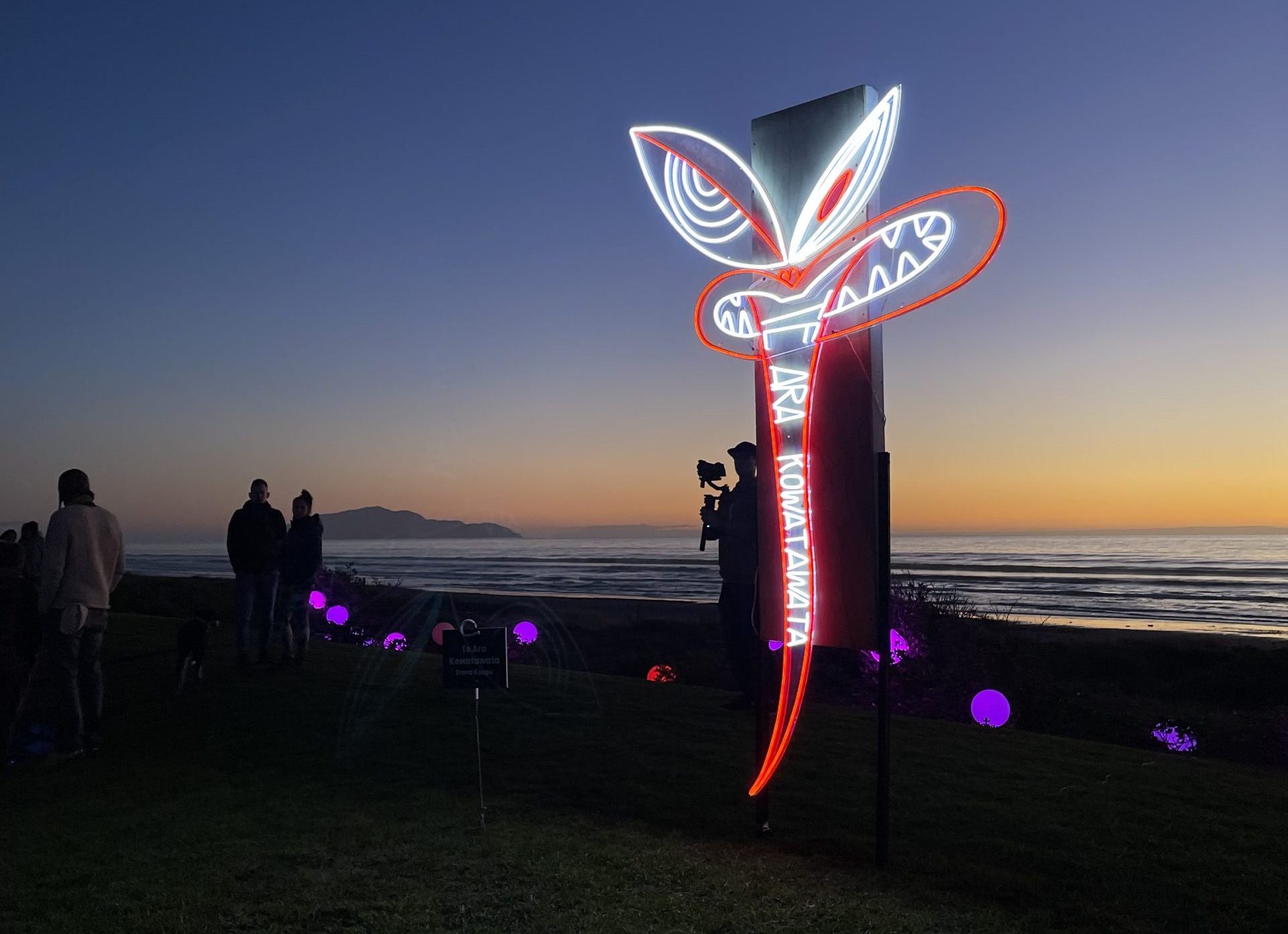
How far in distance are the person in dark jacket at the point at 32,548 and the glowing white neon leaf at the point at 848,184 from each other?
9.30 metres

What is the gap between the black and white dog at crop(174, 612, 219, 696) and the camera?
25.9 ft

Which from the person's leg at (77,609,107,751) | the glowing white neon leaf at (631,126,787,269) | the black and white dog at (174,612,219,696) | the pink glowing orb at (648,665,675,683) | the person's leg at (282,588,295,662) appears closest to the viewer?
the glowing white neon leaf at (631,126,787,269)

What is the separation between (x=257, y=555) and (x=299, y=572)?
450 millimetres

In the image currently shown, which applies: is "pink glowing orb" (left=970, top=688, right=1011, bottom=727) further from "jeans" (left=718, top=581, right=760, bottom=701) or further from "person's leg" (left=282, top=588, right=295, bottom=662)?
"person's leg" (left=282, top=588, right=295, bottom=662)

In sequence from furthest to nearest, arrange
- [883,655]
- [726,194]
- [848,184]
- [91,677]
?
[91,677] → [726,194] → [848,184] → [883,655]

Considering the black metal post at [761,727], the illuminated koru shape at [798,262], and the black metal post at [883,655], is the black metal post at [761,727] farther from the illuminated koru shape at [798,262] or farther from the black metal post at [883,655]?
the black metal post at [883,655]

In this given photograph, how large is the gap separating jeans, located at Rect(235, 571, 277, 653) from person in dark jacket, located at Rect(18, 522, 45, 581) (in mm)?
2744

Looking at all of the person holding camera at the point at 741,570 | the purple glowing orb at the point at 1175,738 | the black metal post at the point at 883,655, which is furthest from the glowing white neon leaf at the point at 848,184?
the purple glowing orb at the point at 1175,738

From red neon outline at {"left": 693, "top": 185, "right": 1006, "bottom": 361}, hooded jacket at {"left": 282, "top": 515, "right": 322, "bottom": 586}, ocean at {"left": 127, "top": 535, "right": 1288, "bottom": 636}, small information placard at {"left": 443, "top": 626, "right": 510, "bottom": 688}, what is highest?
red neon outline at {"left": 693, "top": 185, "right": 1006, "bottom": 361}

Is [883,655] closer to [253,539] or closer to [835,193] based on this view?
[835,193]

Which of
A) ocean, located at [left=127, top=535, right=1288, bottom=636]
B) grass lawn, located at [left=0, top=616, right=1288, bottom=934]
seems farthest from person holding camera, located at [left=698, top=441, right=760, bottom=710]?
ocean, located at [left=127, top=535, right=1288, bottom=636]

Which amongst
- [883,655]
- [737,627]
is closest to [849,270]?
[883,655]

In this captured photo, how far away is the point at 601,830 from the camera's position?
4.47m

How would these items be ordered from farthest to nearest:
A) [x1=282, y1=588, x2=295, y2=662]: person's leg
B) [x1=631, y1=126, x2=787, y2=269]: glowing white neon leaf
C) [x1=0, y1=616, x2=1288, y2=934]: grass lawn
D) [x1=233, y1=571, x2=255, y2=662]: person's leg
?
[x1=282, y1=588, x2=295, y2=662]: person's leg → [x1=233, y1=571, x2=255, y2=662]: person's leg → [x1=631, y1=126, x2=787, y2=269]: glowing white neon leaf → [x1=0, y1=616, x2=1288, y2=934]: grass lawn
